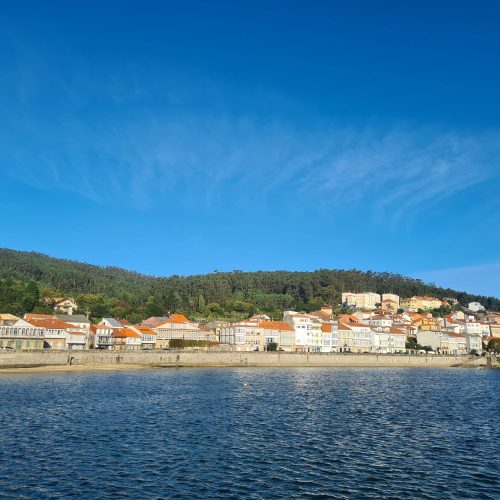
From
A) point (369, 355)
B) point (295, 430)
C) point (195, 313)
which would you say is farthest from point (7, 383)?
point (195, 313)

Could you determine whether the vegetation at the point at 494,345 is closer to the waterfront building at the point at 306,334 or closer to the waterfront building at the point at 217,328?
the waterfront building at the point at 306,334

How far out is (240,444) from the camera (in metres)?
33.3

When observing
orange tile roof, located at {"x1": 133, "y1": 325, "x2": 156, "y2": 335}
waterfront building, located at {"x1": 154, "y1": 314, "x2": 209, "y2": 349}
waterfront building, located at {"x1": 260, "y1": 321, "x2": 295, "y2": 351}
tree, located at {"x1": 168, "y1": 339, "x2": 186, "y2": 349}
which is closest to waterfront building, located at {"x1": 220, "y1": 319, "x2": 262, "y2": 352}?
waterfront building, located at {"x1": 260, "y1": 321, "x2": 295, "y2": 351}

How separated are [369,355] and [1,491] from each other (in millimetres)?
116356

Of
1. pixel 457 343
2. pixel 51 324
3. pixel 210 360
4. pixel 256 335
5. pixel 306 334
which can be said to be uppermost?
pixel 51 324

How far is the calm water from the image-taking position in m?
24.5

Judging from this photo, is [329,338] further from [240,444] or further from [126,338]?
[240,444]

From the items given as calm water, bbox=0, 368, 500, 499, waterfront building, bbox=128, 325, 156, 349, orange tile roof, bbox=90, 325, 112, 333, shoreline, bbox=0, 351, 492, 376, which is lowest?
calm water, bbox=0, 368, 500, 499

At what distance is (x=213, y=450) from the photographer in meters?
31.5

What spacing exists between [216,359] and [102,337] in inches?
1241

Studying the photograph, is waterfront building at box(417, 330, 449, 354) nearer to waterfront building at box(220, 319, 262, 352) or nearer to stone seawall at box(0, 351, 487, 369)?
stone seawall at box(0, 351, 487, 369)

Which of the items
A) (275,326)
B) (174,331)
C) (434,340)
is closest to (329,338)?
(275,326)

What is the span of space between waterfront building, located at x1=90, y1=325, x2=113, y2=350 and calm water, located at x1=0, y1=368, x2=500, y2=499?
6292 centimetres

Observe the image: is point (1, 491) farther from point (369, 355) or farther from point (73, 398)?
point (369, 355)
